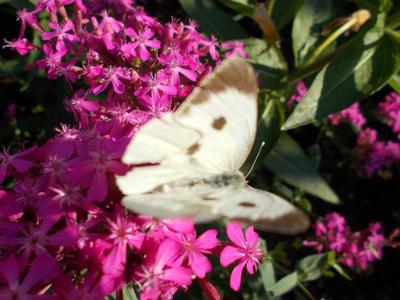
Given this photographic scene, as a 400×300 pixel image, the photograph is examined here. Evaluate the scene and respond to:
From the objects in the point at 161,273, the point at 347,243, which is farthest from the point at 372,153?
the point at 161,273

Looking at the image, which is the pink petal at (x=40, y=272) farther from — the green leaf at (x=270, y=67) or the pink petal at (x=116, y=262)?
the green leaf at (x=270, y=67)

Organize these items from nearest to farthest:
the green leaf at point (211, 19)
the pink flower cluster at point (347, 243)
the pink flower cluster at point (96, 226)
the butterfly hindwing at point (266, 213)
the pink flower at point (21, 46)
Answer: the butterfly hindwing at point (266, 213) → the pink flower cluster at point (96, 226) → the pink flower at point (21, 46) → the green leaf at point (211, 19) → the pink flower cluster at point (347, 243)

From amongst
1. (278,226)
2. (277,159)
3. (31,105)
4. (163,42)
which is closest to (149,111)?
(163,42)

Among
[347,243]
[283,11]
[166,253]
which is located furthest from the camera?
[347,243]

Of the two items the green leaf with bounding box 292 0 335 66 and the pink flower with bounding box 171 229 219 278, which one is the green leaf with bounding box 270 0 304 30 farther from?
the pink flower with bounding box 171 229 219 278

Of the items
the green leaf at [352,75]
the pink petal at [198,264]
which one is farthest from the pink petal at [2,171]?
the green leaf at [352,75]

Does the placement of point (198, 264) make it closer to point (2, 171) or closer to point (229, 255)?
point (229, 255)

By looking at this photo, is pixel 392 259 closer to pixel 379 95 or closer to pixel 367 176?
pixel 367 176
